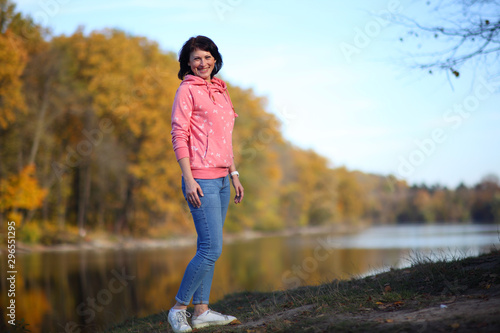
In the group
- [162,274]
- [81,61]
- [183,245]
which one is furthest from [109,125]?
[162,274]

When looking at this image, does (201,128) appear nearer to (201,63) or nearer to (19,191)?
(201,63)

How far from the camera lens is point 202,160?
11.7 feet

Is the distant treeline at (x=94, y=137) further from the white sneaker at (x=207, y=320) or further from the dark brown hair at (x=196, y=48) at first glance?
the white sneaker at (x=207, y=320)

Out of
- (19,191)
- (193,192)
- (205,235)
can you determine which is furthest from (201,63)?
(19,191)

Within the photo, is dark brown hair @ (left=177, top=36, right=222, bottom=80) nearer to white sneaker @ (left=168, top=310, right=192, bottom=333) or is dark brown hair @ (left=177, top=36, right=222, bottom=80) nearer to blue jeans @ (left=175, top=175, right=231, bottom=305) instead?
blue jeans @ (left=175, top=175, right=231, bottom=305)

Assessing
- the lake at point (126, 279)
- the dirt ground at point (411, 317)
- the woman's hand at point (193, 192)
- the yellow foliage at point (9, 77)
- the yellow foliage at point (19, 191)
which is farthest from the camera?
the yellow foliage at point (19, 191)

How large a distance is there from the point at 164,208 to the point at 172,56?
10556 millimetres

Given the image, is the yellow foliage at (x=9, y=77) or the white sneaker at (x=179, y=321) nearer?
the white sneaker at (x=179, y=321)

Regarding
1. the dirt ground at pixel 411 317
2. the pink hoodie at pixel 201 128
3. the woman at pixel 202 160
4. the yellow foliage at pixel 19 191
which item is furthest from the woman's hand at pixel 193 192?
the yellow foliage at pixel 19 191

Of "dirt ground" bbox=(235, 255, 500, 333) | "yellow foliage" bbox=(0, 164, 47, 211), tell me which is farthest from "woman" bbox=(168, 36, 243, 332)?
"yellow foliage" bbox=(0, 164, 47, 211)

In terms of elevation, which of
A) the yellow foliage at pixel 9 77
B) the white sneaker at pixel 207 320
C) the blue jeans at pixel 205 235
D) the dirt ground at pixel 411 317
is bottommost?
the white sneaker at pixel 207 320

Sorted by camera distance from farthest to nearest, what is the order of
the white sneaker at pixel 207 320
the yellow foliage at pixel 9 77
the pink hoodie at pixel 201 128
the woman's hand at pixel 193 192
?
1. the yellow foliage at pixel 9 77
2. the white sneaker at pixel 207 320
3. the pink hoodie at pixel 201 128
4. the woman's hand at pixel 193 192

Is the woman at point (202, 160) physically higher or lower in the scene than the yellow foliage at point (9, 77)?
lower

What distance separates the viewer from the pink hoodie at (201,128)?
3.54 metres
